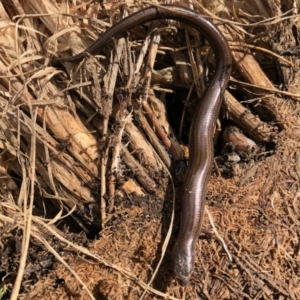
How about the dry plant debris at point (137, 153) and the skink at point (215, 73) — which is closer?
the dry plant debris at point (137, 153)

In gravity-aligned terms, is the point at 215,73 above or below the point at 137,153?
above

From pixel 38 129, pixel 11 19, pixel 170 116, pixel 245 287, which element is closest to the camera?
pixel 245 287

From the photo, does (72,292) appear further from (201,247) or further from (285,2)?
(285,2)

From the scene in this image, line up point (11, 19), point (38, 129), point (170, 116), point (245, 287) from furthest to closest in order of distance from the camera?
point (170, 116) < point (11, 19) < point (38, 129) < point (245, 287)

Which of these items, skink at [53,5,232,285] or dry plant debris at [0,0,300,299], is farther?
skink at [53,5,232,285]

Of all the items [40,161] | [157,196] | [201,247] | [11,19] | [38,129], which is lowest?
[201,247]

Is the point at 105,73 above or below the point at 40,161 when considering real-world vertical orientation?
above

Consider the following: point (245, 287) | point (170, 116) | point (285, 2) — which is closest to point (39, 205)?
point (170, 116)

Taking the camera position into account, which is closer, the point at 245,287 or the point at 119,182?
the point at 245,287
